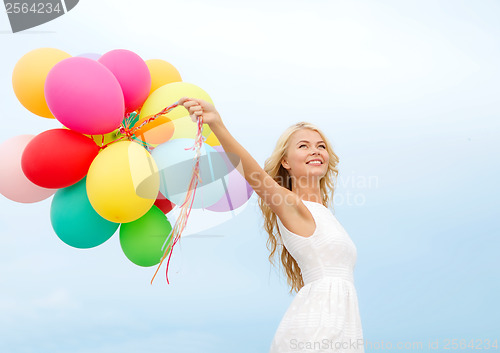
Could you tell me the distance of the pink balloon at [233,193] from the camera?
2.70 meters

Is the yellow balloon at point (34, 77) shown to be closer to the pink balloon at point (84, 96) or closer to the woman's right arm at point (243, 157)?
the pink balloon at point (84, 96)

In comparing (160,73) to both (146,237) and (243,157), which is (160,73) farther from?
(243,157)

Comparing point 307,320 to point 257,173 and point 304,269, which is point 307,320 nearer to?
point 304,269

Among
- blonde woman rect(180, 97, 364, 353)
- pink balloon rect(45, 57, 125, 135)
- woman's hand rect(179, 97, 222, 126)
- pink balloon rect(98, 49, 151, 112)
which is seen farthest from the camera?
pink balloon rect(98, 49, 151, 112)

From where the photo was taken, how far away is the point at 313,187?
8.32 ft

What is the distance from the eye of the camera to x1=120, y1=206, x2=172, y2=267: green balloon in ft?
8.72

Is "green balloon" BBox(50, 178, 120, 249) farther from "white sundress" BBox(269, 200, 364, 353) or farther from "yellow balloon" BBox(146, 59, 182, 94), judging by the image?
"white sundress" BBox(269, 200, 364, 353)

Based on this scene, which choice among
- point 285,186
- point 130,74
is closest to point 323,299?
point 285,186

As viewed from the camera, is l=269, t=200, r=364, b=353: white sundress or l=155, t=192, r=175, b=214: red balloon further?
l=155, t=192, r=175, b=214: red balloon

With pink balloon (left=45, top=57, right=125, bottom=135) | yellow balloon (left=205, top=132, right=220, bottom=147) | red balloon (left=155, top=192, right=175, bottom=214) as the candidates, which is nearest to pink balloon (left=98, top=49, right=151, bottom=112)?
pink balloon (left=45, top=57, right=125, bottom=135)

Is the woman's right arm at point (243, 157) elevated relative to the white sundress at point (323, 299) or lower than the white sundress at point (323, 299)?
elevated

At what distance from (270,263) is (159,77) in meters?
1.19

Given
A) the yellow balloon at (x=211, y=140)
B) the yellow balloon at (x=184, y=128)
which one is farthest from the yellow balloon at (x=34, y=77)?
the yellow balloon at (x=211, y=140)

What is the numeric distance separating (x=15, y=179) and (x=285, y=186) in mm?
1406
